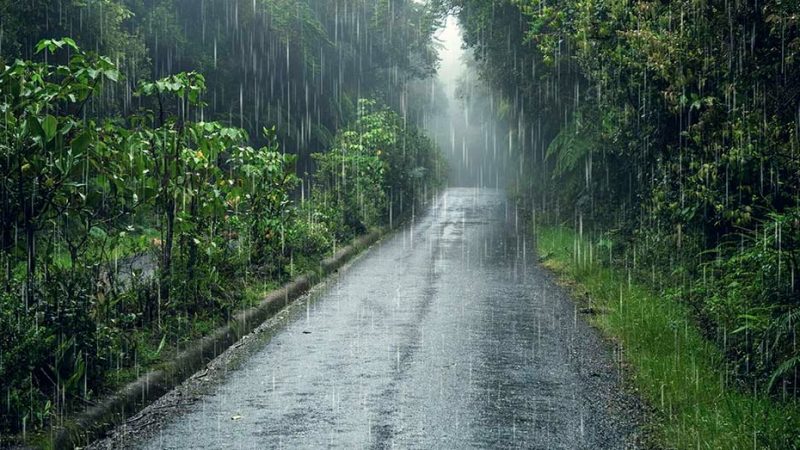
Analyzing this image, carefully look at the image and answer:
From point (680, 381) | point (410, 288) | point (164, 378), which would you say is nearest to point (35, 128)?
point (164, 378)

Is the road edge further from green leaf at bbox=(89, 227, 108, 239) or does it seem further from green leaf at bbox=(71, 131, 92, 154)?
green leaf at bbox=(71, 131, 92, 154)

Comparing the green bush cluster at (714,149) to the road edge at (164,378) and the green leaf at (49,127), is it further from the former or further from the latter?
the green leaf at (49,127)

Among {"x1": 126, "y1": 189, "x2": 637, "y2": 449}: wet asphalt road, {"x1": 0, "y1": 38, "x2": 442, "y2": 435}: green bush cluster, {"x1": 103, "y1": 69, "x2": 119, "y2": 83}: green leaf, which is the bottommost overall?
{"x1": 126, "y1": 189, "x2": 637, "y2": 449}: wet asphalt road

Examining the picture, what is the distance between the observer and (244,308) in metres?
9.29

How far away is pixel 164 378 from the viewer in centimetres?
658

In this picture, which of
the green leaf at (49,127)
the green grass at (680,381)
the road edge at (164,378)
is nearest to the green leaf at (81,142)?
the green leaf at (49,127)

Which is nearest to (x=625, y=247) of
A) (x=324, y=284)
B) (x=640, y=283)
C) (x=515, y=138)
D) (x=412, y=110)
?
(x=640, y=283)

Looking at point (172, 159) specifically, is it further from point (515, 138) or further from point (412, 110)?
point (412, 110)

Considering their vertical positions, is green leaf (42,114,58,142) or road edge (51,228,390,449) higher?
green leaf (42,114,58,142)

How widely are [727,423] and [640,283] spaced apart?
6.26m

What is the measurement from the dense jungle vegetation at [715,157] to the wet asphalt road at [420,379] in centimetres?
98

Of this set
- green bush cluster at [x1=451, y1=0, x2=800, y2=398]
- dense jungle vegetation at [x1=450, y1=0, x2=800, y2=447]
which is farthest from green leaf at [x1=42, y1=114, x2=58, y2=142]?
green bush cluster at [x1=451, y1=0, x2=800, y2=398]

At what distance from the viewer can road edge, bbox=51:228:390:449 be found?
5.20m

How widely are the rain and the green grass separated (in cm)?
3
